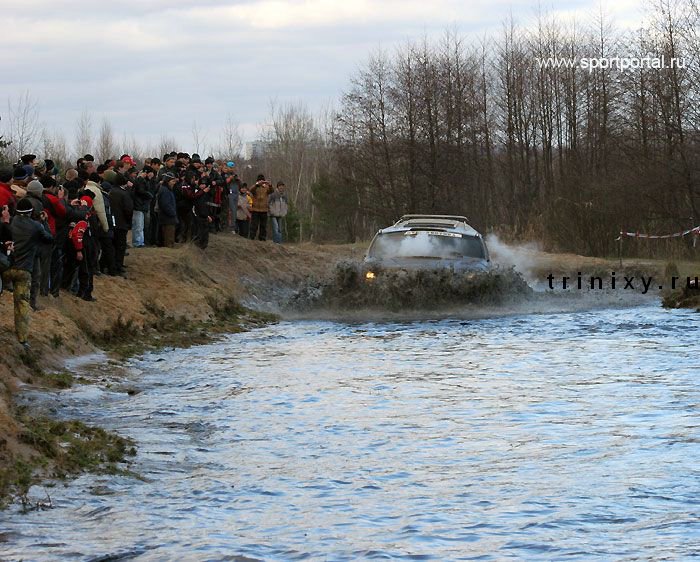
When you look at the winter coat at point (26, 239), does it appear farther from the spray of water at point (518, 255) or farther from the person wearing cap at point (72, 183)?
the spray of water at point (518, 255)

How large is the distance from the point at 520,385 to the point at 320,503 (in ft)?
20.4

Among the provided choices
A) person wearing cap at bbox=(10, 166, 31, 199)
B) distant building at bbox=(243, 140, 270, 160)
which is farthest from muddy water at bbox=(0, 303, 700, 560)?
distant building at bbox=(243, 140, 270, 160)

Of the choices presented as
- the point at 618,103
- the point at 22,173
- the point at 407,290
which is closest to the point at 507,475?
the point at 22,173

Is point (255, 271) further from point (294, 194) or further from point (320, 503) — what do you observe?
point (294, 194)

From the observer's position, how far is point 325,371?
16.8 meters

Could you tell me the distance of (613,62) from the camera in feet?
202

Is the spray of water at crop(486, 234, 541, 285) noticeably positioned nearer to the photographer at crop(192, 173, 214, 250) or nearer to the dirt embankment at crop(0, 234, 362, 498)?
the dirt embankment at crop(0, 234, 362, 498)

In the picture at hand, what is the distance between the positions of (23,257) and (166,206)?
35.5ft

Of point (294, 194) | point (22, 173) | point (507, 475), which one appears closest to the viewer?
point (507, 475)

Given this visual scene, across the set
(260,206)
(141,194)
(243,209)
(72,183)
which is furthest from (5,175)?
(260,206)

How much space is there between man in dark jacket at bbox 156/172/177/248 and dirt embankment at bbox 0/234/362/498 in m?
0.51

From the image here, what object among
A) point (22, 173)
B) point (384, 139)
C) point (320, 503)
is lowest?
point (320, 503)

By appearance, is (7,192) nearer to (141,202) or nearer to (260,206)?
(141,202)

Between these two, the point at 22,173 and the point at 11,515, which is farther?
the point at 22,173
